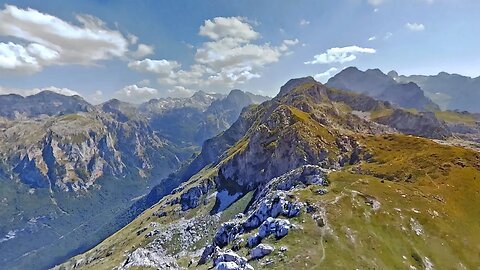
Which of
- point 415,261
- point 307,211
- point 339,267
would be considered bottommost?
point 415,261

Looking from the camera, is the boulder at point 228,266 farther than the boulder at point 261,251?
No

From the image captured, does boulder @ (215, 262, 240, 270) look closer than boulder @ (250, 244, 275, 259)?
Yes

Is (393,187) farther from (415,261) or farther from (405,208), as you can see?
(415,261)

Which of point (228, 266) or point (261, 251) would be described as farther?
point (261, 251)

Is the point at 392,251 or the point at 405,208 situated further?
the point at 405,208

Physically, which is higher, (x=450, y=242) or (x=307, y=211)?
(x=307, y=211)

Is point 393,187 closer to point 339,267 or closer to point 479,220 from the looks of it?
point 479,220

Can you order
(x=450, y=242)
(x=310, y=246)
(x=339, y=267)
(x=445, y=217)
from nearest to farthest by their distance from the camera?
(x=339, y=267), (x=310, y=246), (x=450, y=242), (x=445, y=217)

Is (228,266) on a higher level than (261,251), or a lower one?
higher

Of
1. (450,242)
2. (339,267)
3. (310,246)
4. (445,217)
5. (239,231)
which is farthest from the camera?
(239,231)

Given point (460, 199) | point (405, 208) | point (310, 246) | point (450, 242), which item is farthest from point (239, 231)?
point (460, 199)
